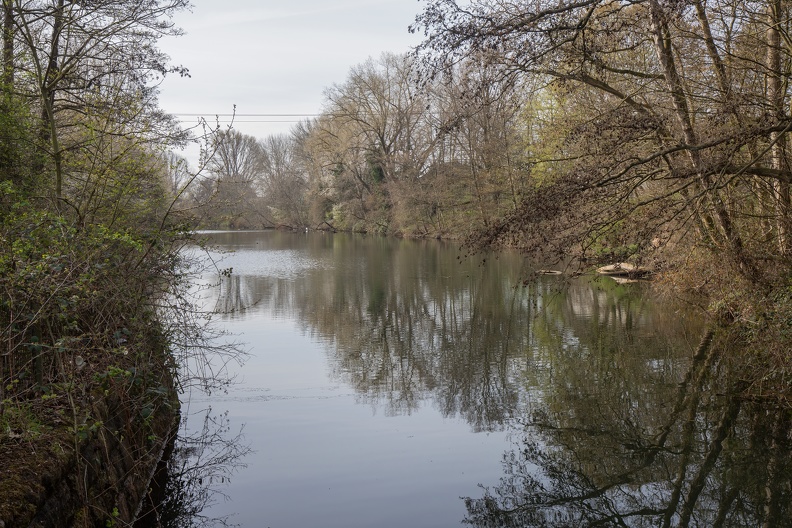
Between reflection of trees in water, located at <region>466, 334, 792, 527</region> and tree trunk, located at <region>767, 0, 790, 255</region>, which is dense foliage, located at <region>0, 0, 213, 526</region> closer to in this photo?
reflection of trees in water, located at <region>466, 334, 792, 527</region>

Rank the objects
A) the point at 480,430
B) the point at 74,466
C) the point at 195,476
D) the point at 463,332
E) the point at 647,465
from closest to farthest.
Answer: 1. the point at 74,466
2. the point at 195,476
3. the point at 647,465
4. the point at 480,430
5. the point at 463,332

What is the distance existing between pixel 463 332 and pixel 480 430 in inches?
232

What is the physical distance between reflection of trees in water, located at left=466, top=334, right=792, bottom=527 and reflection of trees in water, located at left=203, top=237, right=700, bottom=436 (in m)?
0.86

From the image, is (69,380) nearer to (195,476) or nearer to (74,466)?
(74,466)

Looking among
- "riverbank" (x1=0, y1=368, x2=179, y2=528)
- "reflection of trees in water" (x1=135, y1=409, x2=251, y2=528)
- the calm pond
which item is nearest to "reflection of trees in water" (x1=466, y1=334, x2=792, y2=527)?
the calm pond

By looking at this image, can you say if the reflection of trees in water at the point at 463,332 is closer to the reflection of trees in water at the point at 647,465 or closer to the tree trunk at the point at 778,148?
the reflection of trees in water at the point at 647,465

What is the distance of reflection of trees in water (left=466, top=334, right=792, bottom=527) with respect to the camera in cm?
640

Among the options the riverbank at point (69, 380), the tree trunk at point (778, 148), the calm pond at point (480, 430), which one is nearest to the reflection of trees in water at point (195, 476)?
the calm pond at point (480, 430)

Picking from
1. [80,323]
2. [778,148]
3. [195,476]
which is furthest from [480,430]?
[778,148]

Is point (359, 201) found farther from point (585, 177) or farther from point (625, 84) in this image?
point (585, 177)

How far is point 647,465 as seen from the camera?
7359 mm

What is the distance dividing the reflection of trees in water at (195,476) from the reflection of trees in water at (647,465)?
243 centimetres

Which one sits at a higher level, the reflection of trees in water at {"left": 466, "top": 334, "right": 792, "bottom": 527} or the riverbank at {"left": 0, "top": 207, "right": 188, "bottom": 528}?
the riverbank at {"left": 0, "top": 207, "right": 188, "bottom": 528}

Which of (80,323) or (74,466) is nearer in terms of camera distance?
(74,466)
